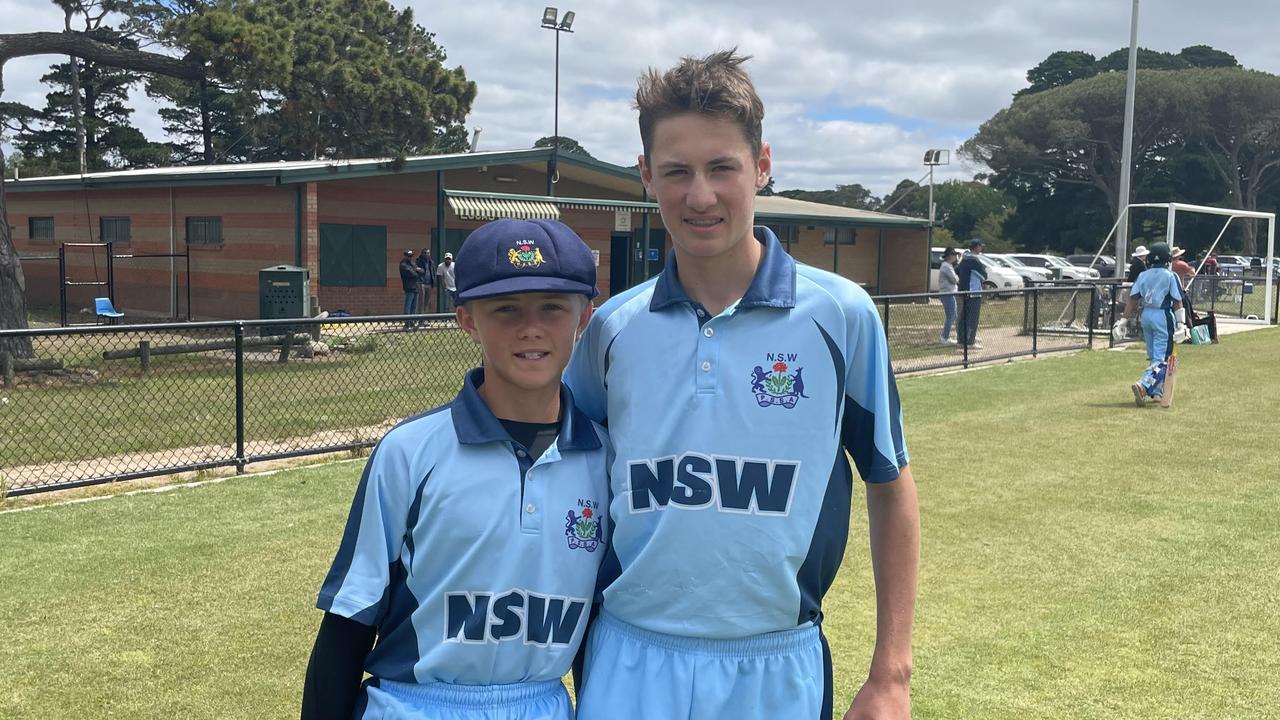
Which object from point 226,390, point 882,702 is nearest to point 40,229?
point 226,390

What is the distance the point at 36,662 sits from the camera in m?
4.47

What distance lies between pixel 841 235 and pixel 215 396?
31.0m

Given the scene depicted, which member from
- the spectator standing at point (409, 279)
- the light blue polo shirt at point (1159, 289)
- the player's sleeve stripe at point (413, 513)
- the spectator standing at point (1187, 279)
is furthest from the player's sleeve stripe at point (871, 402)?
the spectator standing at point (409, 279)

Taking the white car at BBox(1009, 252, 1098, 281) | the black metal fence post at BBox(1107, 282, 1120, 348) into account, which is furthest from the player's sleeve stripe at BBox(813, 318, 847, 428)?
the white car at BBox(1009, 252, 1098, 281)

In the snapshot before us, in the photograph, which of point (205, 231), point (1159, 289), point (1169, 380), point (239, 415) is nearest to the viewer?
point (239, 415)

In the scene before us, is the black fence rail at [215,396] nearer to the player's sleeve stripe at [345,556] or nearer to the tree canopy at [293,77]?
the tree canopy at [293,77]

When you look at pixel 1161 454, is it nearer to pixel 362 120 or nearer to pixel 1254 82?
pixel 362 120

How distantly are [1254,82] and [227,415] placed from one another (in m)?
74.9

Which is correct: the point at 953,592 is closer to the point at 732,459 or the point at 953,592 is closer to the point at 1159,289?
the point at 732,459

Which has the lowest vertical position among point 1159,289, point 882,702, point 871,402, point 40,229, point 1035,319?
point 882,702

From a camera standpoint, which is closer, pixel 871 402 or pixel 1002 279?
pixel 871 402

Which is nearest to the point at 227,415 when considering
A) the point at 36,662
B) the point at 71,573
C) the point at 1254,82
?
the point at 71,573

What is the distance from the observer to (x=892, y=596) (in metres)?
2.19

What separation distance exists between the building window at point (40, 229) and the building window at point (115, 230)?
3.07m
